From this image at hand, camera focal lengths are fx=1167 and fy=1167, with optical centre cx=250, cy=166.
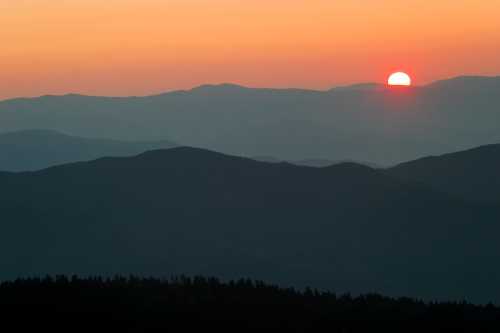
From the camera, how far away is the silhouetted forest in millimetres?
19234

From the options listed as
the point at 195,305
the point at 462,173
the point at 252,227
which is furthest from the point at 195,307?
the point at 462,173

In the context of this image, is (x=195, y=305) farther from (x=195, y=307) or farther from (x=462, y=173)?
(x=462, y=173)

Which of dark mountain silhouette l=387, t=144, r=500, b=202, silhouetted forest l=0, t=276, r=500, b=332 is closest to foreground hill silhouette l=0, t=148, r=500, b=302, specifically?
dark mountain silhouette l=387, t=144, r=500, b=202

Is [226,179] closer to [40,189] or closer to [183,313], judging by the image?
[40,189]

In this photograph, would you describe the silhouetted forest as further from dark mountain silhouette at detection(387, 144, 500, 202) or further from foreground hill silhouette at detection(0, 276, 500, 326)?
dark mountain silhouette at detection(387, 144, 500, 202)

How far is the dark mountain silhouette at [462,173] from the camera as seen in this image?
84.8 m

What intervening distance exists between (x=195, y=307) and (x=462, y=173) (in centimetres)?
7352

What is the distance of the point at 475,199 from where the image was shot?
81.4 metres

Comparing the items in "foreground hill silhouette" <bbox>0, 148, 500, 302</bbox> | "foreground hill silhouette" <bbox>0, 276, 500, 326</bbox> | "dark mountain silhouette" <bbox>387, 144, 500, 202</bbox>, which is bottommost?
"foreground hill silhouette" <bbox>0, 276, 500, 326</bbox>

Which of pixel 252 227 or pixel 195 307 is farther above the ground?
pixel 252 227

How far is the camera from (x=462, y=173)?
299 feet

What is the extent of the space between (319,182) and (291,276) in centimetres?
1737

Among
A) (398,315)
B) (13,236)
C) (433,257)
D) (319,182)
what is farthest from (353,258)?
(398,315)

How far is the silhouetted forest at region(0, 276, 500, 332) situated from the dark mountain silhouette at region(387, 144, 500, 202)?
2418 inches
